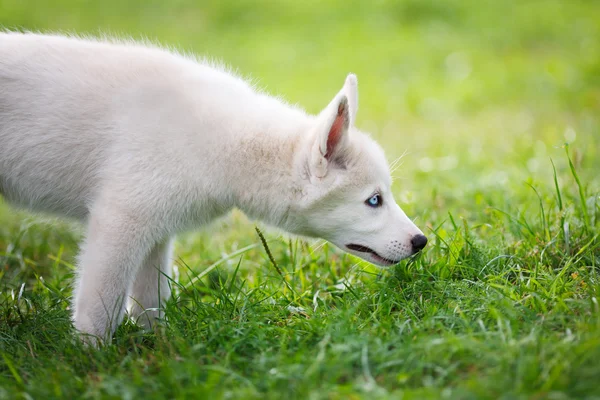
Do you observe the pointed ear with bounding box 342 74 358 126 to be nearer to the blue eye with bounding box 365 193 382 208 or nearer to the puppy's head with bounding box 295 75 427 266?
the puppy's head with bounding box 295 75 427 266

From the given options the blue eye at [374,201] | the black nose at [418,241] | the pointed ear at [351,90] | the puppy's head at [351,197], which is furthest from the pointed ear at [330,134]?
A: the black nose at [418,241]

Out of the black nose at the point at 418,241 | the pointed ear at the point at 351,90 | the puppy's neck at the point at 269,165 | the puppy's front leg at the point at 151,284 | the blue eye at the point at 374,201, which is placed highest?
the pointed ear at the point at 351,90

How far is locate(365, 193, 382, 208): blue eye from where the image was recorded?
12.6 feet

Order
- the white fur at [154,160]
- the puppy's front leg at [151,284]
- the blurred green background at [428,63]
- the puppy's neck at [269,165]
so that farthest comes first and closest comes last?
the blurred green background at [428,63] < the puppy's front leg at [151,284] < the puppy's neck at [269,165] < the white fur at [154,160]

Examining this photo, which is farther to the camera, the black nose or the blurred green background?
the blurred green background

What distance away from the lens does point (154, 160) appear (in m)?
3.71

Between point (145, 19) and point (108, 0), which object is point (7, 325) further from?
point (108, 0)

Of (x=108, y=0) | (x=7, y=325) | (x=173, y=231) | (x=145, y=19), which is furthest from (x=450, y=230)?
(x=108, y=0)

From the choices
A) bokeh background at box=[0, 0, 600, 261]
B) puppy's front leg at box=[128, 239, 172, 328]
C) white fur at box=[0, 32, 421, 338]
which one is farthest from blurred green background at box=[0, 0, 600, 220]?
puppy's front leg at box=[128, 239, 172, 328]

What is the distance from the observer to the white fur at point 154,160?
367cm

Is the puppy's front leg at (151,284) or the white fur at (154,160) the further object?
the puppy's front leg at (151,284)

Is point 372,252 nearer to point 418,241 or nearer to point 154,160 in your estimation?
point 418,241

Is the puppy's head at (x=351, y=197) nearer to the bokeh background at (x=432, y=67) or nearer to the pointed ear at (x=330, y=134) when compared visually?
the pointed ear at (x=330, y=134)

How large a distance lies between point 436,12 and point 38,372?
41.5 ft
